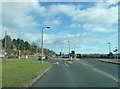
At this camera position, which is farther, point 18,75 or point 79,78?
point 18,75

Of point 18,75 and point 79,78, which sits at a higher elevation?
point 18,75

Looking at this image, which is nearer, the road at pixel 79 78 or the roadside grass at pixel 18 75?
the roadside grass at pixel 18 75

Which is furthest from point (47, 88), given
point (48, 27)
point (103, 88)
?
point (48, 27)

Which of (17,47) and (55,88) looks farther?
(17,47)

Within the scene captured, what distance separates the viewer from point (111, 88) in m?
17.6

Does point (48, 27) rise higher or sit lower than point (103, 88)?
higher

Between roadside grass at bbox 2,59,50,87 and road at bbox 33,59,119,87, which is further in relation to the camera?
road at bbox 33,59,119,87

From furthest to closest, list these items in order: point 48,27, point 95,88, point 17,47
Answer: point 17,47 < point 48,27 < point 95,88

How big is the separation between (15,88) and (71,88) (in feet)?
9.92

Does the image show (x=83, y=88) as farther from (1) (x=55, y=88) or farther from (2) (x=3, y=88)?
(2) (x=3, y=88)

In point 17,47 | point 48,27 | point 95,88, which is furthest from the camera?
point 17,47

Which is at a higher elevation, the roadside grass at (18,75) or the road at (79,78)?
the roadside grass at (18,75)

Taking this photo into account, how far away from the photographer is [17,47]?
198 meters

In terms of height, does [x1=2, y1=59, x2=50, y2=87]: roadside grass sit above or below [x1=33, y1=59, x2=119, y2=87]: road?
above
